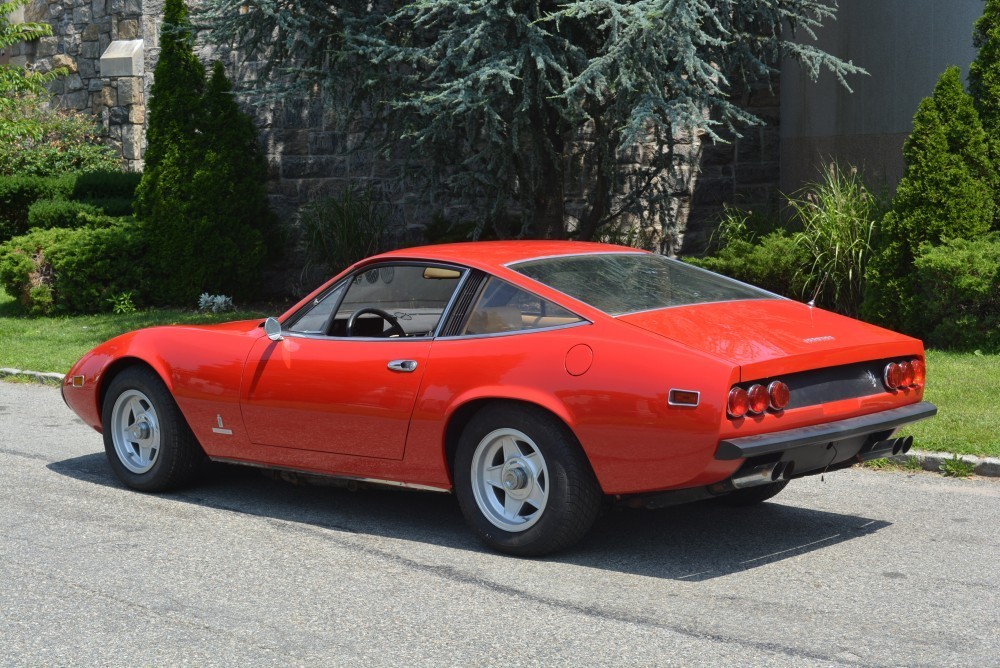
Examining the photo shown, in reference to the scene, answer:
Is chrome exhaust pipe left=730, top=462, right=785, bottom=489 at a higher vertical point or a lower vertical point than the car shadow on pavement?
higher

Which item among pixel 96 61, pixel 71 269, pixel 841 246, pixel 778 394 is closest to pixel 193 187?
pixel 71 269

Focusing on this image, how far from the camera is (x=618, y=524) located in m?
6.31

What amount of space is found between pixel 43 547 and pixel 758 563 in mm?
3356

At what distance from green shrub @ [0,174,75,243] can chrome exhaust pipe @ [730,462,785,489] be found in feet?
53.3

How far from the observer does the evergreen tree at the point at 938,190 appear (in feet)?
37.2

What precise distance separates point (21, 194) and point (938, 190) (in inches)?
556

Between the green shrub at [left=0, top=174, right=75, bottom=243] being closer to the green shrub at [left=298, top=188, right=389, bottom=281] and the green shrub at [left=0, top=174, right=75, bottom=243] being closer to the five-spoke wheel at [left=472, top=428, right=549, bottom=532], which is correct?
the green shrub at [left=298, top=188, right=389, bottom=281]

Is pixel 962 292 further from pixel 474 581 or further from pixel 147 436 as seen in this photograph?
pixel 147 436

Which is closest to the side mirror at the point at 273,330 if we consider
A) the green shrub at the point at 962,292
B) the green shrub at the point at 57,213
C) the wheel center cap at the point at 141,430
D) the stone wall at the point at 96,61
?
the wheel center cap at the point at 141,430

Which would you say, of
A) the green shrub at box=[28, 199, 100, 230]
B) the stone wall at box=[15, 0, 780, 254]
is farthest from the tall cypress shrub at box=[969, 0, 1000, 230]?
the green shrub at box=[28, 199, 100, 230]

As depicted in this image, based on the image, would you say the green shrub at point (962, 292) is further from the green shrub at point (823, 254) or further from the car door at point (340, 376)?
the car door at point (340, 376)

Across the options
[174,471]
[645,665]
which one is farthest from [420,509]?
[645,665]

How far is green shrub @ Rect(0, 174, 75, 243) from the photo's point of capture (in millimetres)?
19328

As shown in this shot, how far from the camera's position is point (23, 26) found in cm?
1891
